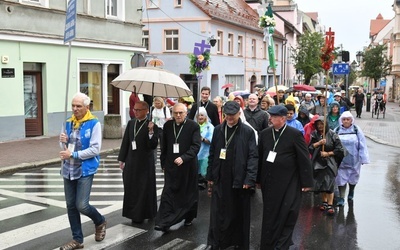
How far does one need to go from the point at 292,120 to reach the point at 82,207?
181 inches

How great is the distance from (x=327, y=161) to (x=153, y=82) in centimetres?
330

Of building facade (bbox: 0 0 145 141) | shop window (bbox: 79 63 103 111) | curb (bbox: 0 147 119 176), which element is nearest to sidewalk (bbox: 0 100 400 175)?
curb (bbox: 0 147 119 176)

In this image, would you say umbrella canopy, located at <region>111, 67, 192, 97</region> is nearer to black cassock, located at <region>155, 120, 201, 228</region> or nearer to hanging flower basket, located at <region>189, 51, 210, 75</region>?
black cassock, located at <region>155, 120, 201, 228</region>

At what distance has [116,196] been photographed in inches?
347

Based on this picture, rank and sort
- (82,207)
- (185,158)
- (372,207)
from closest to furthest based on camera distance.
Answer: (82,207) → (185,158) → (372,207)

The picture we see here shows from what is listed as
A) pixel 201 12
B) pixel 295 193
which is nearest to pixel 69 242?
pixel 295 193

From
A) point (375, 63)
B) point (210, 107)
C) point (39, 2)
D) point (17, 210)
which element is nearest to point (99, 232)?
point (17, 210)

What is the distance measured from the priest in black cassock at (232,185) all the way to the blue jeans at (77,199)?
1545 millimetres

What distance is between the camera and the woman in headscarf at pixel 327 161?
25.6 feet

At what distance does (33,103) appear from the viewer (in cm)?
1734


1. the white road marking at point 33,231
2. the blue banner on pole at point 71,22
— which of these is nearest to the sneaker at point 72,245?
the white road marking at point 33,231

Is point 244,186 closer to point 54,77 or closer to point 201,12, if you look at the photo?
point 54,77

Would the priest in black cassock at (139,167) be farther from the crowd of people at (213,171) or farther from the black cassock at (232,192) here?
the black cassock at (232,192)

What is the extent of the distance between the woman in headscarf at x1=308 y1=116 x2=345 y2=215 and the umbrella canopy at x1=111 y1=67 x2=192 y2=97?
2463 mm
